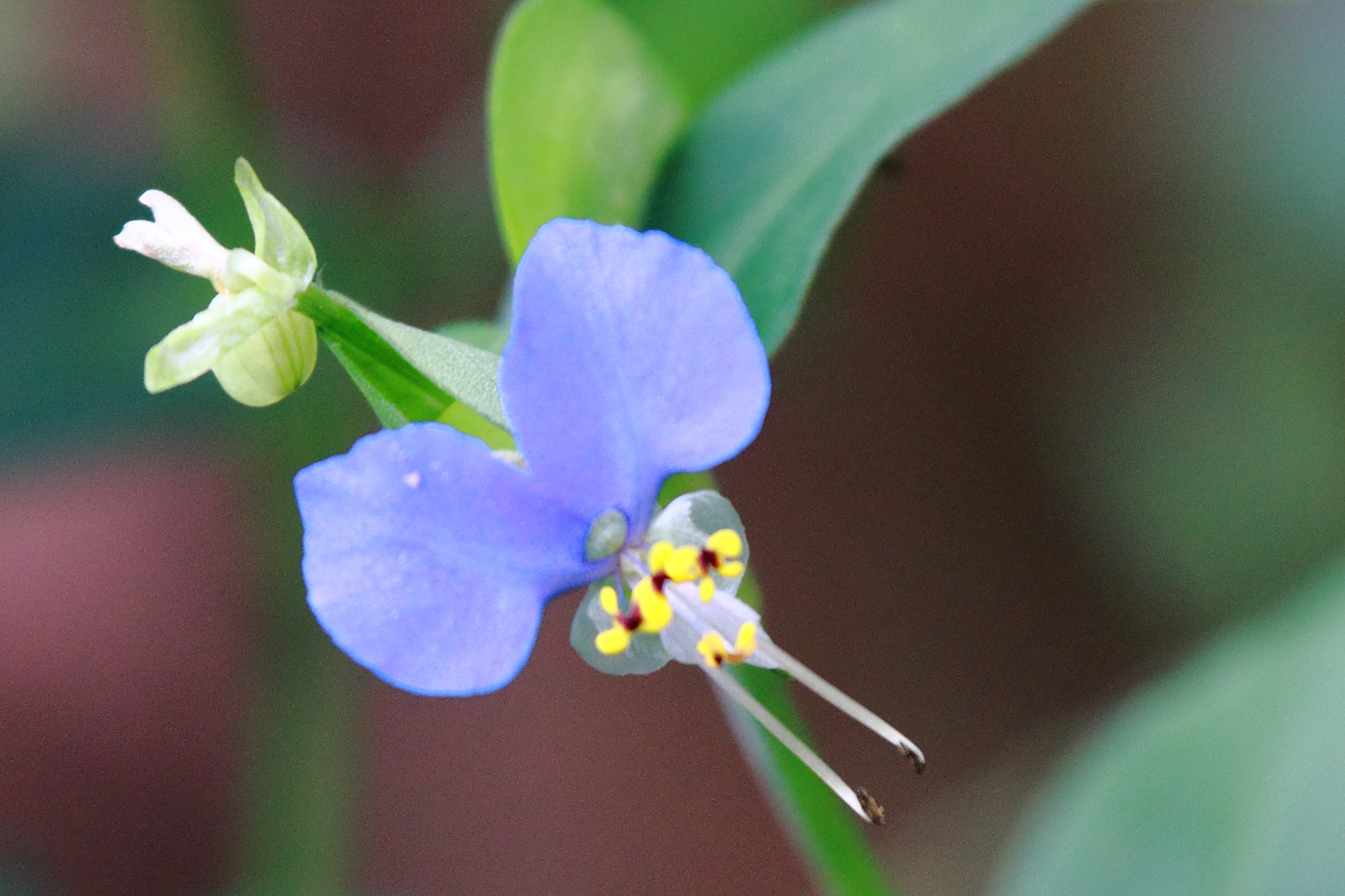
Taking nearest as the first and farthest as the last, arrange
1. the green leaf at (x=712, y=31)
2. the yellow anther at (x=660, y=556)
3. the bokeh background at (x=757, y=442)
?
the yellow anther at (x=660, y=556) < the green leaf at (x=712, y=31) < the bokeh background at (x=757, y=442)

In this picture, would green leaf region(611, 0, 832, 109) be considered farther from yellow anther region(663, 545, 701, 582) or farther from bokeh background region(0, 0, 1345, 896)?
yellow anther region(663, 545, 701, 582)

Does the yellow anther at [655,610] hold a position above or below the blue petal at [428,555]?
below

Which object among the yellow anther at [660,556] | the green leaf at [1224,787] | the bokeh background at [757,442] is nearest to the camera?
the yellow anther at [660,556]

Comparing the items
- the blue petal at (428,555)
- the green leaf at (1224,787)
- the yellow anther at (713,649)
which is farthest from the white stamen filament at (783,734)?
the green leaf at (1224,787)

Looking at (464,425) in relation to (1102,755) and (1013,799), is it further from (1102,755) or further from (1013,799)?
(1013,799)

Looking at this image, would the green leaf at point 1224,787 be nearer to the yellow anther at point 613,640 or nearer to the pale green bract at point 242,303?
the yellow anther at point 613,640

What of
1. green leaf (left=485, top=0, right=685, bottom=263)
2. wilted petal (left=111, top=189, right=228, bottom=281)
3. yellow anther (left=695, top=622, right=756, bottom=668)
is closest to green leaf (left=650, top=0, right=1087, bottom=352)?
Result: green leaf (left=485, top=0, right=685, bottom=263)

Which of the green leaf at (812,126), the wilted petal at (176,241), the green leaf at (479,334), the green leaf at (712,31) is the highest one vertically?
the green leaf at (712,31)

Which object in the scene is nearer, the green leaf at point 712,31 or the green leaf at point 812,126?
the green leaf at point 812,126
